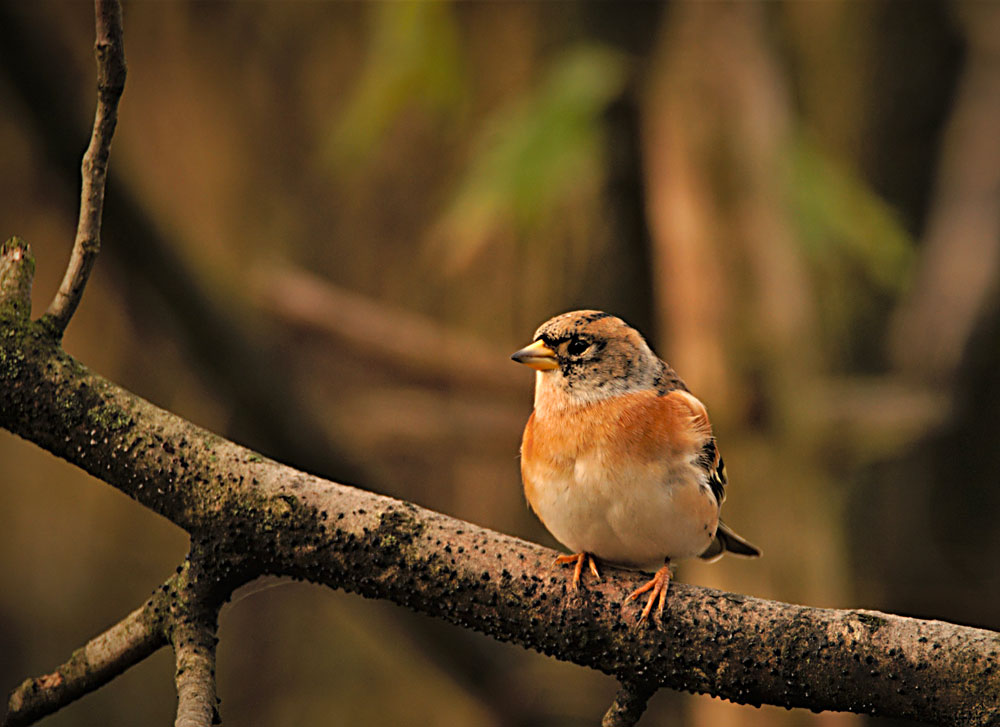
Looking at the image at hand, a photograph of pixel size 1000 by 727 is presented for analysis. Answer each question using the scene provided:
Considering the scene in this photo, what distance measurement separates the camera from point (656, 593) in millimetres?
1420

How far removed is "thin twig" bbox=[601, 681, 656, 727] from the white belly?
47 centimetres

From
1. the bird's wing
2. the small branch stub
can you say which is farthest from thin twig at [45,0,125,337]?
the bird's wing

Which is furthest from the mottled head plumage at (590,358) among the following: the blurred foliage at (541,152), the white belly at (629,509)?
the blurred foliage at (541,152)

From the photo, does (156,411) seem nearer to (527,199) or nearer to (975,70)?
(527,199)

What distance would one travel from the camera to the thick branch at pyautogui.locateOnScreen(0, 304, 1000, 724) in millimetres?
1286

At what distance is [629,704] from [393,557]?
14.7 inches

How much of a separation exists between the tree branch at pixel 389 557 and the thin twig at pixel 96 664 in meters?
0.09

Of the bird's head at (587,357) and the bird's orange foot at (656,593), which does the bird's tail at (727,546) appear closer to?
the bird's head at (587,357)

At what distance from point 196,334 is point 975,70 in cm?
366

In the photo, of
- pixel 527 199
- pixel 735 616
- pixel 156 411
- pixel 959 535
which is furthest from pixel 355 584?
pixel 959 535

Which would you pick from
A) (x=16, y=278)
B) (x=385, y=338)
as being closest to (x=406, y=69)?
(x=385, y=338)

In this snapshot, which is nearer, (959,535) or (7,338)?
(7,338)

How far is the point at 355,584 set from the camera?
4.42ft

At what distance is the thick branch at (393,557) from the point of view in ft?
4.22
